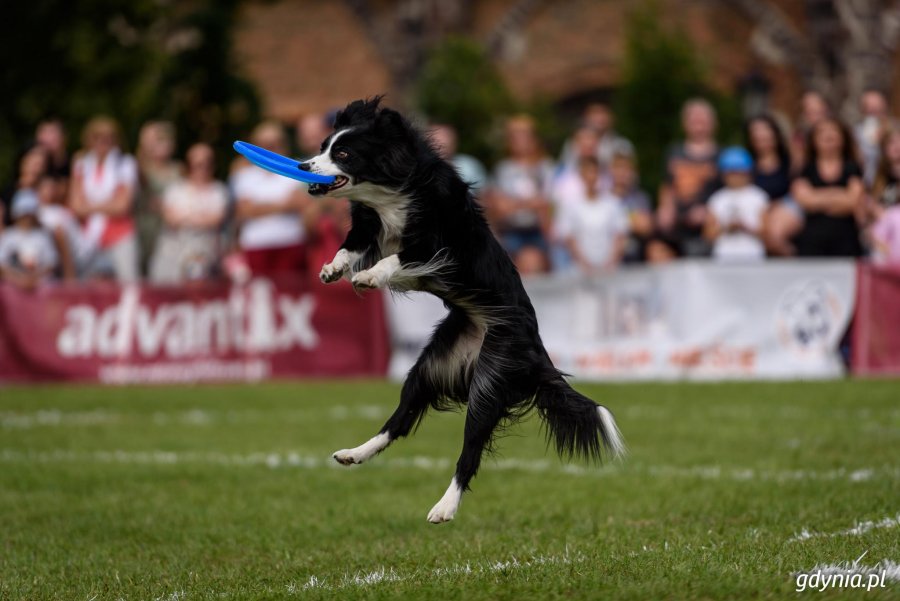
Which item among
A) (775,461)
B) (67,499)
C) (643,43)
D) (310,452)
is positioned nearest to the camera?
(67,499)

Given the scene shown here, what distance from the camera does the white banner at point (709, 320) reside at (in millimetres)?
11953

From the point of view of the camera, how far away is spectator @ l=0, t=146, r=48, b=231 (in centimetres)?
1338

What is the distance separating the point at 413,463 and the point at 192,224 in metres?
6.01

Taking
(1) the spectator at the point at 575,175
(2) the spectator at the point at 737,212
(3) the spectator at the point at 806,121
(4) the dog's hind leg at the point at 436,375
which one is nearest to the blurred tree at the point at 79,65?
(1) the spectator at the point at 575,175

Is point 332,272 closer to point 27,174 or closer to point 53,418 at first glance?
point 53,418

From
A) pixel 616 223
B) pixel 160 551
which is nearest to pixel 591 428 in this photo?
pixel 160 551

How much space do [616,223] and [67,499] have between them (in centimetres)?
723

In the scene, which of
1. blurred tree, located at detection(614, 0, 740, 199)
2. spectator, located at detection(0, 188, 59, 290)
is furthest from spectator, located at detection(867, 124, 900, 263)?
blurred tree, located at detection(614, 0, 740, 199)

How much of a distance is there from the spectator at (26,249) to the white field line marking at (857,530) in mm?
9621

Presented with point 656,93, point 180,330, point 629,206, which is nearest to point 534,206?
point 629,206

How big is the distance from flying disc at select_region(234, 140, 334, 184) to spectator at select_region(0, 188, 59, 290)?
8.82 m

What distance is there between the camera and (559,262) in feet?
44.1

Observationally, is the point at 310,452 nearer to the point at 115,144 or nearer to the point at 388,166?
the point at 388,166

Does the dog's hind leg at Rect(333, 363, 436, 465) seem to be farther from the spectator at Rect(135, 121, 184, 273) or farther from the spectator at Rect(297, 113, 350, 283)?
the spectator at Rect(135, 121, 184, 273)
